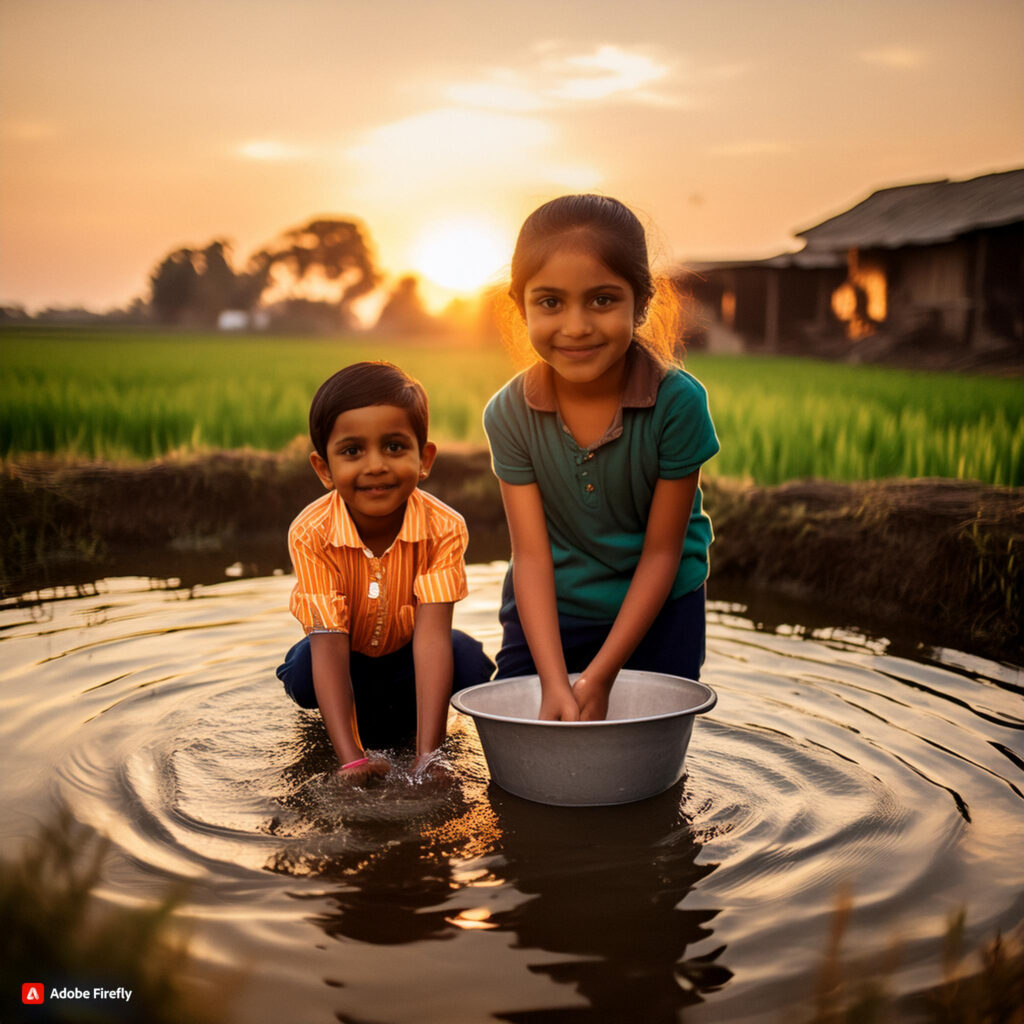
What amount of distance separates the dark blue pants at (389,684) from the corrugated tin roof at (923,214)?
469 inches

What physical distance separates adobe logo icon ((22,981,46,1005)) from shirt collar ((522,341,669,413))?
1.56m

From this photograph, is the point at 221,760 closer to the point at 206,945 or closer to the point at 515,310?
the point at 206,945

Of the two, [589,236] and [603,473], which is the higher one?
[589,236]

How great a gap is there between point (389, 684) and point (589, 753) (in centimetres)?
81

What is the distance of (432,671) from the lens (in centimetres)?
237

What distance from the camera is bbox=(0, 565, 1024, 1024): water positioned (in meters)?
1.51

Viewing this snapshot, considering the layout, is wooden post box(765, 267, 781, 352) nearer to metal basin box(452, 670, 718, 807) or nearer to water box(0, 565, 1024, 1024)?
water box(0, 565, 1024, 1024)

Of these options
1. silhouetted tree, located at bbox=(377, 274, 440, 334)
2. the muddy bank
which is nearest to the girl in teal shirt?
the muddy bank

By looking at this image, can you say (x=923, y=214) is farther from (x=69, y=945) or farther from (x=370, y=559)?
(x=69, y=945)

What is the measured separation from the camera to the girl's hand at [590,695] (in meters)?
2.12

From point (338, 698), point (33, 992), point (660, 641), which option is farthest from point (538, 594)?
point (33, 992)

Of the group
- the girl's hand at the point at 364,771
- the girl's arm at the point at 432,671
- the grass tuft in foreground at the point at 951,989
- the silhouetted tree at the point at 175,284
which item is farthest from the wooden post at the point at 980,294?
the silhouetted tree at the point at 175,284

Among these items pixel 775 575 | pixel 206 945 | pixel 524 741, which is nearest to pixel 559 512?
pixel 524 741

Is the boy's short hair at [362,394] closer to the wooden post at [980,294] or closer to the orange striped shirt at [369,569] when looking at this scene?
the orange striped shirt at [369,569]
